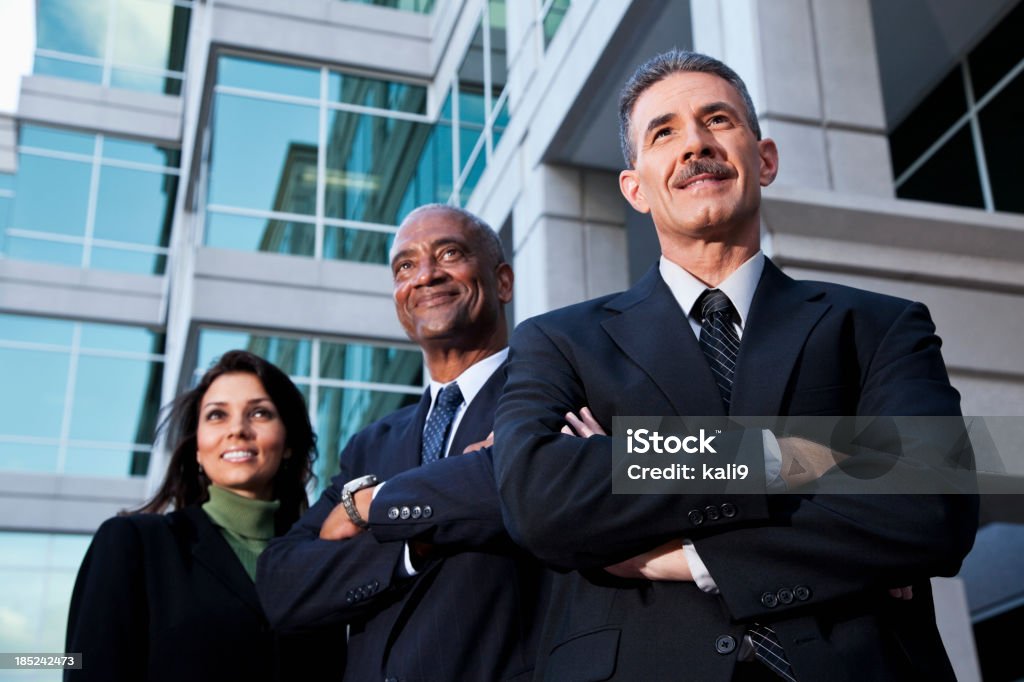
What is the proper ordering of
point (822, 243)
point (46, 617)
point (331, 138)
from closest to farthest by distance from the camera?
point (822, 243), point (331, 138), point (46, 617)

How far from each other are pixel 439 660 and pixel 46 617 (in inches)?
957

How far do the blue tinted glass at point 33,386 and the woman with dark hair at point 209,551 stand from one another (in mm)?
21894

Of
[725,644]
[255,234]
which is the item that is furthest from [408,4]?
[725,644]

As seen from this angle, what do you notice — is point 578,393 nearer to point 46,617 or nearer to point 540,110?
point 540,110

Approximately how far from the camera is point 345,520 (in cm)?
324

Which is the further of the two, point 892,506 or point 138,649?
point 138,649

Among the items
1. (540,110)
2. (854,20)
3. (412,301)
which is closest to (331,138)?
(540,110)

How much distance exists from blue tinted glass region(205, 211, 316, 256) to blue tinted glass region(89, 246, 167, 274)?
11527mm

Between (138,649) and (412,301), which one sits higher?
(412,301)

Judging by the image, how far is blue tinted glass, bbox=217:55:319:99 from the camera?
15.6 meters

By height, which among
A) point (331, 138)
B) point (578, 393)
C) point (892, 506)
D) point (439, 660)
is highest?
point (331, 138)

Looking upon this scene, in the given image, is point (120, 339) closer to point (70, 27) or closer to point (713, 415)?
point (70, 27)

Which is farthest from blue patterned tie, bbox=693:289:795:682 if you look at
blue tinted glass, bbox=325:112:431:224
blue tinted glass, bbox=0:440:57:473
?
blue tinted glass, bbox=0:440:57:473

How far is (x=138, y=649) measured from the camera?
3643 millimetres
